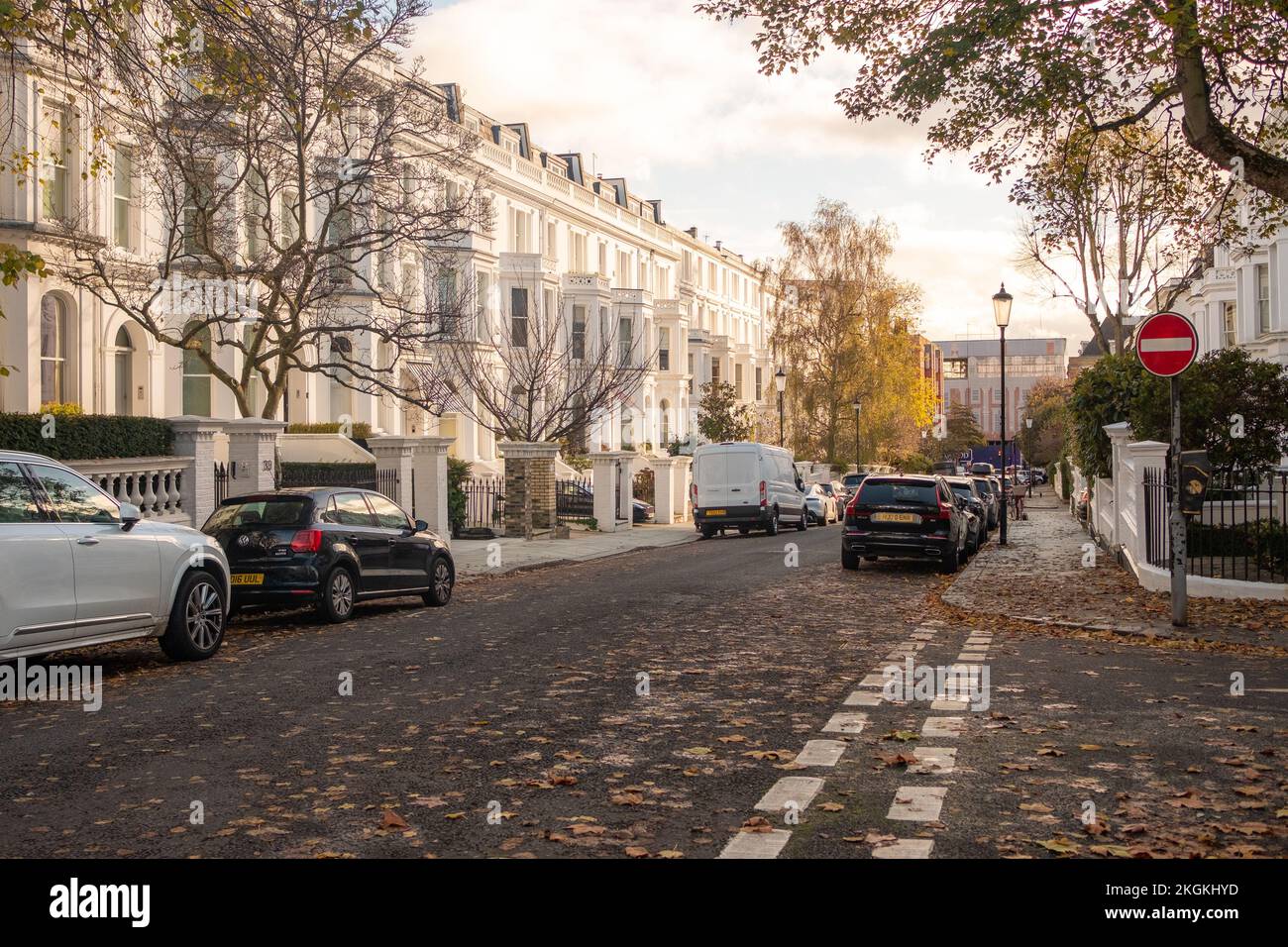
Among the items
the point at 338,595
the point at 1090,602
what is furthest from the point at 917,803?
the point at 1090,602

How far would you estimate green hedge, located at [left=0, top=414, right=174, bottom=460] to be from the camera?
15.9 meters

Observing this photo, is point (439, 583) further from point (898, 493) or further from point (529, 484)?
point (529, 484)

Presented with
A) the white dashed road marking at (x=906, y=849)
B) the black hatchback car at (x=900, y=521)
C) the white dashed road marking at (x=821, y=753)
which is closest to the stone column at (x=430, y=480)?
the black hatchback car at (x=900, y=521)

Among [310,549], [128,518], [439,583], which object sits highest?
[128,518]

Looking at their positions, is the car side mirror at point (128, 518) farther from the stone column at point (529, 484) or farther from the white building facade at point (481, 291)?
the stone column at point (529, 484)

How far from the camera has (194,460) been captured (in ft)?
58.3

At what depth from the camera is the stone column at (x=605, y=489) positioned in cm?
3462

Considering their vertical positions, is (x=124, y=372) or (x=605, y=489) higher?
(x=124, y=372)

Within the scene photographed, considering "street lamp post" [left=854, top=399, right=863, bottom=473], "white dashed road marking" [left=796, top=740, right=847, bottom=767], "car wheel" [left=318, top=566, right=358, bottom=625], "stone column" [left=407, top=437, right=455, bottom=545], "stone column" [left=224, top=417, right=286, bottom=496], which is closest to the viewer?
"white dashed road marking" [left=796, top=740, right=847, bottom=767]

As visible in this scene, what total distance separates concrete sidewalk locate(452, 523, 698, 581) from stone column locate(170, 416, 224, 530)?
4378 mm

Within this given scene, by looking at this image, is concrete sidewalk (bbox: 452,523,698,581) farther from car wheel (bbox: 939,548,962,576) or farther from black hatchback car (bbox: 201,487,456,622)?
car wheel (bbox: 939,548,962,576)

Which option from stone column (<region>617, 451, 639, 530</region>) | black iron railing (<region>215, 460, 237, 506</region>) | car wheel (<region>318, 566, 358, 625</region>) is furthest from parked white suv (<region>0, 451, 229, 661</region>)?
stone column (<region>617, 451, 639, 530</region>)

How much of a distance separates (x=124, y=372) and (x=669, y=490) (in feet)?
58.3

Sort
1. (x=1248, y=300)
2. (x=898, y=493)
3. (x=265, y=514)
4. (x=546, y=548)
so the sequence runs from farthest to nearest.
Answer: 1. (x=1248, y=300)
2. (x=546, y=548)
3. (x=898, y=493)
4. (x=265, y=514)
